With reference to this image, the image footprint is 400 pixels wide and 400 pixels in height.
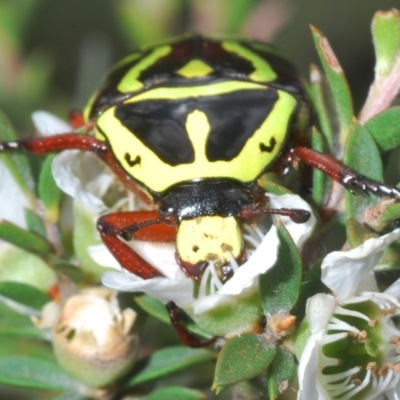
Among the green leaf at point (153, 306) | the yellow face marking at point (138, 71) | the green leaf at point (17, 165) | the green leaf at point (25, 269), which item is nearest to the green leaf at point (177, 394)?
the green leaf at point (153, 306)

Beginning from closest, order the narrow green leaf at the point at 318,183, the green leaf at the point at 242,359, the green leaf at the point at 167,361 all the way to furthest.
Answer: the green leaf at the point at 242,359
the narrow green leaf at the point at 318,183
the green leaf at the point at 167,361

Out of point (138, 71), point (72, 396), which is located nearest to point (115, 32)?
point (138, 71)

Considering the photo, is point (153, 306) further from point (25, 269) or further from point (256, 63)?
point (256, 63)

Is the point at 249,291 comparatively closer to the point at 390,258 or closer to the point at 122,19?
the point at 390,258

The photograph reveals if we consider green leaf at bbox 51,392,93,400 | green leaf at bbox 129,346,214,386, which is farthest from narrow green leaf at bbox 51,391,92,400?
green leaf at bbox 129,346,214,386

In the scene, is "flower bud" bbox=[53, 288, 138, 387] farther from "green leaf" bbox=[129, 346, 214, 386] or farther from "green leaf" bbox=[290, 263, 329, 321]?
"green leaf" bbox=[290, 263, 329, 321]

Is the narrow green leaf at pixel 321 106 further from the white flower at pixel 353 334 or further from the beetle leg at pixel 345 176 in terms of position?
the white flower at pixel 353 334
